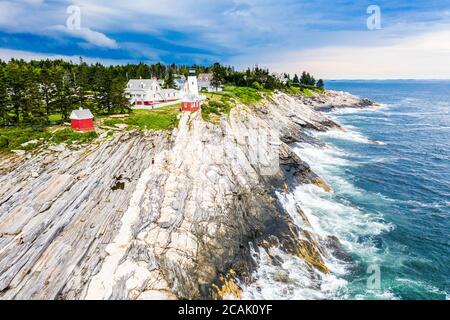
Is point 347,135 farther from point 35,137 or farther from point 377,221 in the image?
point 35,137

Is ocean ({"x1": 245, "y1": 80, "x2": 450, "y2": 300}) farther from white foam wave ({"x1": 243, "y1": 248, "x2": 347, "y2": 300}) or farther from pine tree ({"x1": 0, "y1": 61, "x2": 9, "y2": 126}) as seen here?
pine tree ({"x1": 0, "y1": 61, "x2": 9, "y2": 126})

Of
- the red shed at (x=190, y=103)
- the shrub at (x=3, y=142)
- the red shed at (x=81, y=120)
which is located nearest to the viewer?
the shrub at (x=3, y=142)

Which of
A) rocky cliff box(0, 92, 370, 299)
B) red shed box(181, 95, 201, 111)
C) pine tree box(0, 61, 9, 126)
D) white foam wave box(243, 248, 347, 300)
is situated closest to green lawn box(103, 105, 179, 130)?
red shed box(181, 95, 201, 111)

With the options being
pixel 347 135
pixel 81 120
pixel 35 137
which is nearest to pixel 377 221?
pixel 81 120

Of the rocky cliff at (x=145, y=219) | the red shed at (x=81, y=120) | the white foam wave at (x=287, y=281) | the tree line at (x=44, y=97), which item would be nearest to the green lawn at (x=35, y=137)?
the red shed at (x=81, y=120)

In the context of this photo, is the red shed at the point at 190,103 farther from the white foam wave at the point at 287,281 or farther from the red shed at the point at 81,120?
the white foam wave at the point at 287,281

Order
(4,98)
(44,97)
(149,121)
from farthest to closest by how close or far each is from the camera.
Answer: (44,97), (149,121), (4,98)

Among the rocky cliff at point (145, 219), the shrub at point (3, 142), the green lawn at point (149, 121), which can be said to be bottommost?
the rocky cliff at point (145, 219)
